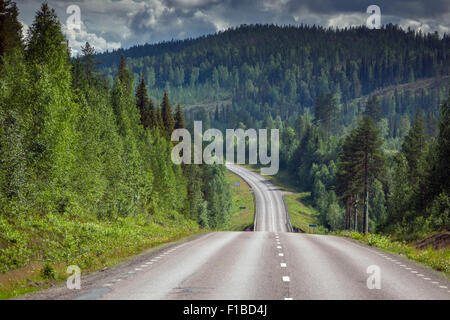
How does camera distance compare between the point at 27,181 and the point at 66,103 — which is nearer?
the point at 27,181

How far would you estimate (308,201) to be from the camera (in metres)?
122

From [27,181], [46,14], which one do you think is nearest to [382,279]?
[27,181]

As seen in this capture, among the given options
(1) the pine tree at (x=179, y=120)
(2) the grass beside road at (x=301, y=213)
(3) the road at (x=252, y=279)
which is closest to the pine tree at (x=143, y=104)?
(1) the pine tree at (x=179, y=120)

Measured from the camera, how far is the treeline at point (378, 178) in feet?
115

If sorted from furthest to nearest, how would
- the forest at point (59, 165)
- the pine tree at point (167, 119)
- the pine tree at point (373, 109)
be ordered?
the pine tree at point (373, 109) → the pine tree at point (167, 119) → the forest at point (59, 165)

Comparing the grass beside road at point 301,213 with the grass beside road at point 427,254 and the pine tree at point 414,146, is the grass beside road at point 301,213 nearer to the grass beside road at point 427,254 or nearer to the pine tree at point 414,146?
the pine tree at point 414,146

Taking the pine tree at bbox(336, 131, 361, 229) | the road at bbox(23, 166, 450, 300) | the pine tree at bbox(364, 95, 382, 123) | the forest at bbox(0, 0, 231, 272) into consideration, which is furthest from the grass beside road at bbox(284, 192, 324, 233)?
the road at bbox(23, 166, 450, 300)

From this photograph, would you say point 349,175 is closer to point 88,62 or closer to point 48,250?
point 88,62

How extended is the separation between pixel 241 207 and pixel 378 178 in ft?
179

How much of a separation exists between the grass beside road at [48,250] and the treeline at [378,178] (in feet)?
69.0

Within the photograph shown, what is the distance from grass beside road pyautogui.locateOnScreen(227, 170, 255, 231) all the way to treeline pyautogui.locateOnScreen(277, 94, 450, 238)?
1580cm

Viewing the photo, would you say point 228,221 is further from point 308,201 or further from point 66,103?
point 66,103

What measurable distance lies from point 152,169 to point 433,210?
31.9 m

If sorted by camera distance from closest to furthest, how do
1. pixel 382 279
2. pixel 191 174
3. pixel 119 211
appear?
1. pixel 382 279
2. pixel 119 211
3. pixel 191 174
